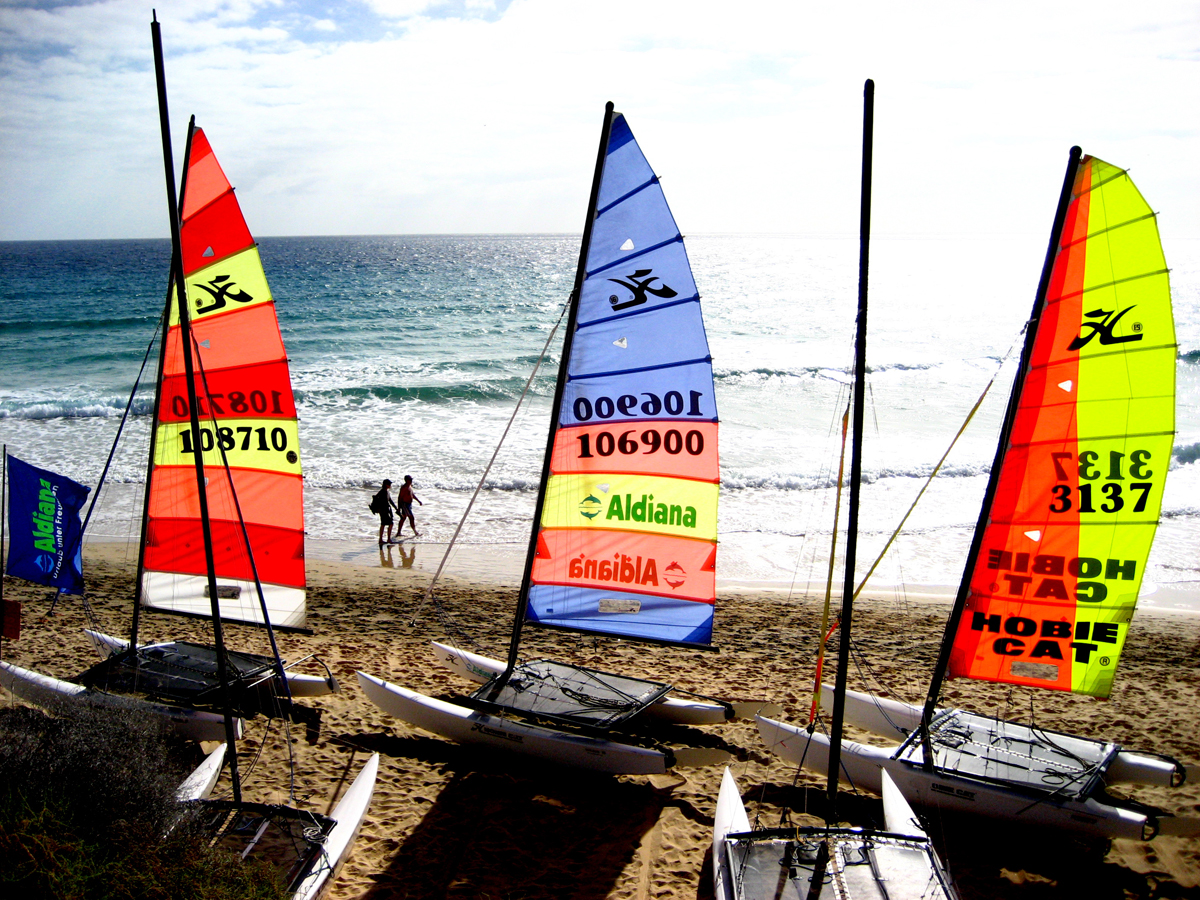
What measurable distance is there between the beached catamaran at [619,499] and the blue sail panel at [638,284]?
0.01 meters

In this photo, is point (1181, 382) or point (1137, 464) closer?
point (1137, 464)

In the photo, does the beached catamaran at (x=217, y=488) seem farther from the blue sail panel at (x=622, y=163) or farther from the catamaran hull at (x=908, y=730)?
the catamaran hull at (x=908, y=730)

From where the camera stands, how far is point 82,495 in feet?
22.8

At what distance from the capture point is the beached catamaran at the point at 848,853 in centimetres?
510

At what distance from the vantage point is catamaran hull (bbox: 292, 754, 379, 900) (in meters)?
5.26

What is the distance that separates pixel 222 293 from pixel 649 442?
3.93 m

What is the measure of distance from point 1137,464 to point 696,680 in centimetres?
486

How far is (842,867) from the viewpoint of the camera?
5.38 m

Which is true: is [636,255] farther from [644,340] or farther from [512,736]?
[512,736]

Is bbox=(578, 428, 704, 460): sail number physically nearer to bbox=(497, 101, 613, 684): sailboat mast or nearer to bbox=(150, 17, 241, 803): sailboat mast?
bbox=(497, 101, 613, 684): sailboat mast

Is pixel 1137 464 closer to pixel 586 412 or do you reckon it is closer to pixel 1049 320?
pixel 1049 320

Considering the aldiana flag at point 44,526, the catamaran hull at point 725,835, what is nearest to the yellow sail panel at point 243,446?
the aldiana flag at point 44,526

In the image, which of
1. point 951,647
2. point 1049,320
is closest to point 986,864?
point 951,647

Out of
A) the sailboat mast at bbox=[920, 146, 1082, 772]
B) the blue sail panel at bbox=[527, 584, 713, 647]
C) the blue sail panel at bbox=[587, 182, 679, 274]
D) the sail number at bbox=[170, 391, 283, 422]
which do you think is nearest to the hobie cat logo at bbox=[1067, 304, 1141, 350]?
the sailboat mast at bbox=[920, 146, 1082, 772]
